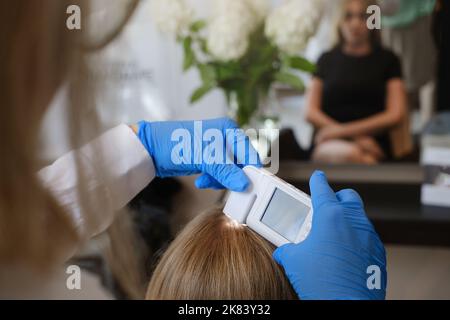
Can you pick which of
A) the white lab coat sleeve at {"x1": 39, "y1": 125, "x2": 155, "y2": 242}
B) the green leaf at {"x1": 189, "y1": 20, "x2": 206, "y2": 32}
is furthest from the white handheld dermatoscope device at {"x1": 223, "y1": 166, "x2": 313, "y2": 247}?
the green leaf at {"x1": 189, "y1": 20, "x2": 206, "y2": 32}

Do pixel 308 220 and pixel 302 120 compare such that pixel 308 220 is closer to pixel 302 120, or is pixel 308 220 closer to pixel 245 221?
pixel 245 221

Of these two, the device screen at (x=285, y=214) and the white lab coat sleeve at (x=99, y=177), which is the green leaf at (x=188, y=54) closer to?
the white lab coat sleeve at (x=99, y=177)

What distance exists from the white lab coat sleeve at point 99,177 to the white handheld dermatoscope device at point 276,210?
0.18m

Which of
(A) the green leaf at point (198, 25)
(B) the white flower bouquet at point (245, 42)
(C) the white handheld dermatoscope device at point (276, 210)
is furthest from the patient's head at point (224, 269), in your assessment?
(A) the green leaf at point (198, 25)

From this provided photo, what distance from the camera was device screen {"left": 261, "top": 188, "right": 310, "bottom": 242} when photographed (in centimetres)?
55

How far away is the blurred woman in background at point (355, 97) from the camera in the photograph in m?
1.04

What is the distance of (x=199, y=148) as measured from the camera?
2.20 ft

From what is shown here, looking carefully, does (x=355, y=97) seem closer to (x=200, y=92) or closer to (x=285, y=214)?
(x=200, y=92)

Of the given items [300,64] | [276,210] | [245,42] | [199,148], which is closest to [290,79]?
[300,64]

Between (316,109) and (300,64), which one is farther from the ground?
(300,64)

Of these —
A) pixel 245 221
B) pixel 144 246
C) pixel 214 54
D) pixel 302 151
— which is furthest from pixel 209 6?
pixel 245 221

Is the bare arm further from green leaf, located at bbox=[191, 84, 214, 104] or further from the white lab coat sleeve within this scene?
the white lab coat sleeve

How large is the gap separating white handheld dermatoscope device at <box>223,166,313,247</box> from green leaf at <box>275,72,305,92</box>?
0.51 meters

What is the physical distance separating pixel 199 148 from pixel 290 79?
45 cm
